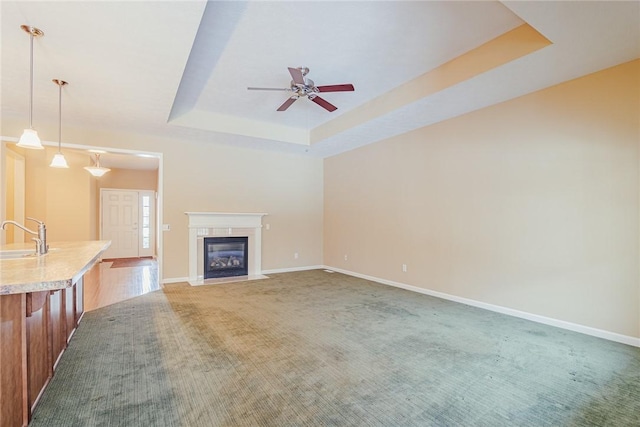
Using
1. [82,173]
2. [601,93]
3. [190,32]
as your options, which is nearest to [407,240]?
[601,93]

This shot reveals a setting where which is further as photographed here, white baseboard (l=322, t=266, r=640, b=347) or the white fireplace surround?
the white fireplace surround

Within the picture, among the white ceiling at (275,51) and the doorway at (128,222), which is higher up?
the white ceiling at (275,51)

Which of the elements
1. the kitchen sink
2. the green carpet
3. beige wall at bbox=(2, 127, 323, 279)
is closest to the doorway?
beige wall at bbox=(2, 127, 323, 279)

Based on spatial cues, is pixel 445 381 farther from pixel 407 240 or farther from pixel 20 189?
pixel 20 189

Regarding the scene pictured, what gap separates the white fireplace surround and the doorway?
184 inches

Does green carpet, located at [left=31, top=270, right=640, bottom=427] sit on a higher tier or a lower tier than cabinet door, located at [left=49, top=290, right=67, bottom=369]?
lower

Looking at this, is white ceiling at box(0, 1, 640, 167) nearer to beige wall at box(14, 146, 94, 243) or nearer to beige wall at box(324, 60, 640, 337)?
beige wall at box(324, 60, 640, 337)

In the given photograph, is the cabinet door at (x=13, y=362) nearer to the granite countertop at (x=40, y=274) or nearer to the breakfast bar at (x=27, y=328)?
the breakfast bar at (x=27, y=328)

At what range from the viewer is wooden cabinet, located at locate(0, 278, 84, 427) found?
5.22 feet

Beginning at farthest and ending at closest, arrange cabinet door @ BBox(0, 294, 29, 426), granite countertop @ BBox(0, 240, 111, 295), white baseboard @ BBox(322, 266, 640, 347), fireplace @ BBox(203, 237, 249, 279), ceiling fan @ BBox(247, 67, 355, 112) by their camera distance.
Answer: fireplace @ BBox(203, 237, 249, 279), ceiling fan @ BBox(247, 67, 355, 112), white baseboard @ BBox(322, 266, 640, 347), cabinet door @ BBox(0, 294, 29, 426), granite countertop @ BBox(0, 240, 111, 295)

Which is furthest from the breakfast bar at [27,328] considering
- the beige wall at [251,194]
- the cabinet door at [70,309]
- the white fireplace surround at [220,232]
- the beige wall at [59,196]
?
the beige wall at [59,196]

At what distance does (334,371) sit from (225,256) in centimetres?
440

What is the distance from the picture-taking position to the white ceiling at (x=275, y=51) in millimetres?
2391

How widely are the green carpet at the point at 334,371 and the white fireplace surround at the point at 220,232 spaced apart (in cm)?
188
